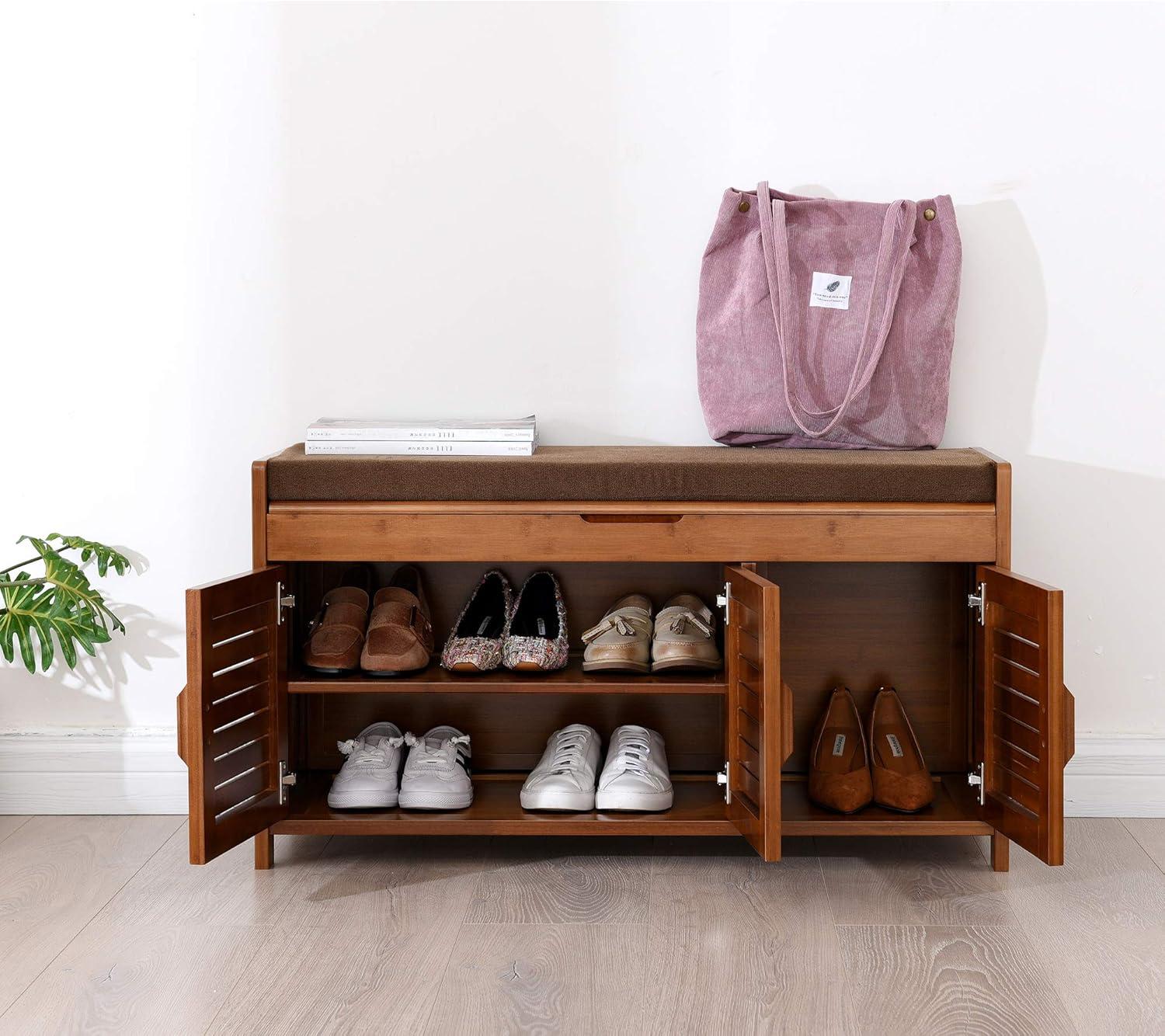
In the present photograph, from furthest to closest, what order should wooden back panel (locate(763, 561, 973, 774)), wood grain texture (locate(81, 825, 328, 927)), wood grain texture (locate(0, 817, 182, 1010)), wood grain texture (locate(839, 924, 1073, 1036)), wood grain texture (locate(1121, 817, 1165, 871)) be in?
wooden back panel (locate(763, 561, 973, 774)) → wood grain texture (locate(1121, 817, 1165, 871)) → wood grain texture (locate(81, 825, 328, 927)) → wood grain texture (locate(0, 817, 182, 1010)) → wood grain texture (locate(839, 924, 1073, 1036))

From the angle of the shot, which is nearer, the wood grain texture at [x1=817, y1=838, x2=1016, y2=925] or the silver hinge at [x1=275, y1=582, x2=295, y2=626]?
the wood grain texture at [x1=817, y1=838, x2=1016, y2=925]

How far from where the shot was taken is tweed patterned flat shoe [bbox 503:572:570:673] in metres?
1.71

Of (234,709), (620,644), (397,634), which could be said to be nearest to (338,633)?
(397,634)

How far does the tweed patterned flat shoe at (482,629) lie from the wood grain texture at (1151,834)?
1112mm

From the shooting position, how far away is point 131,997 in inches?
52.0

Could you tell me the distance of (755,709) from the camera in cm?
155

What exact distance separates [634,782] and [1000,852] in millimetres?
581

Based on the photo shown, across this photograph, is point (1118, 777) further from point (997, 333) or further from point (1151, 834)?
point (997, 333)

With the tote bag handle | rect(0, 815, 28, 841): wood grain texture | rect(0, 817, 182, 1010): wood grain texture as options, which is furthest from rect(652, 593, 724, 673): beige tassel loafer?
rect(0, 815, 28, 841): wood grain texture

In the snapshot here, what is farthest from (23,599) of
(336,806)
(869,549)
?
(869,549)

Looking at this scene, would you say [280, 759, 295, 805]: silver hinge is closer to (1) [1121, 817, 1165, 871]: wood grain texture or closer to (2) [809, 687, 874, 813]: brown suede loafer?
(2) [809, 687, 874, 813]: brown suede loafer

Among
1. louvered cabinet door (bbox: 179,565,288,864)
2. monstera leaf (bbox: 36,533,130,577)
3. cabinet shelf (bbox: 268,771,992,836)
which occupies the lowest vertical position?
cabinet shelf (bbox: 268,771,992,836)

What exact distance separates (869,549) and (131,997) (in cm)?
116

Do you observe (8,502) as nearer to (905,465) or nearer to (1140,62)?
(905,465)
